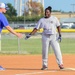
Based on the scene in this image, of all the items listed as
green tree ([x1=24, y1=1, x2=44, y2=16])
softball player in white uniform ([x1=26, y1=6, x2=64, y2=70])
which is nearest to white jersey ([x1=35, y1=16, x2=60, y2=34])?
softball player in white uniform ([x1=26, y1=6, x2=64, y2=70])

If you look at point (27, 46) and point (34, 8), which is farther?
point (34, 8)

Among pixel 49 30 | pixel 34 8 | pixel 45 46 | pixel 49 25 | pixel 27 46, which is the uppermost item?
pixel 49 25

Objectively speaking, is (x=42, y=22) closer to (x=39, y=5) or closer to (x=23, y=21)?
(x=23, y=21)

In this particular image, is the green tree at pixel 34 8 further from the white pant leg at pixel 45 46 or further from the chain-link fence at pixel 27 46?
the white pant leg at pixel 45 46

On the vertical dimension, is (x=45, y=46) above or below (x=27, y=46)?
above

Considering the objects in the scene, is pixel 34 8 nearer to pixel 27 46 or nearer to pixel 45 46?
pixel 27 46

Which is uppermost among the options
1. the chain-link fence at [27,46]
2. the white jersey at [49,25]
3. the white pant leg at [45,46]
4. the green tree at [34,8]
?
the white jersey at [49,25]

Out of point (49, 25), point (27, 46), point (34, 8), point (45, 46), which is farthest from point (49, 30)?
point (34, 8)

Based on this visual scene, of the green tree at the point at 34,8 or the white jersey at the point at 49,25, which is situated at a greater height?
the white jersey at the point at 49,25

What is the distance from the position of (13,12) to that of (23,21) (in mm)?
14408

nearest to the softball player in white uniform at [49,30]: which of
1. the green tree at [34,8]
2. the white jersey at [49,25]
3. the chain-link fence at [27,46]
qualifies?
the white jersey at [49,25]

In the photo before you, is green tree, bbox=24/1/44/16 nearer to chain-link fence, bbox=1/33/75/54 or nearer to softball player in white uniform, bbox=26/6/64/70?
chain-link fence, bbox=1/33/75/54

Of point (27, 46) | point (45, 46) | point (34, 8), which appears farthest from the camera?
point (34, 8)

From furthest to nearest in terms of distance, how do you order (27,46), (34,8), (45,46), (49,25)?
(34,8) → (27,46) → (45,46) → (49,25)
